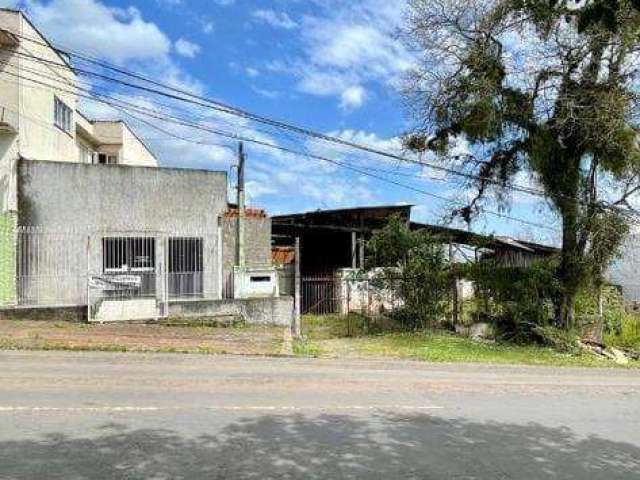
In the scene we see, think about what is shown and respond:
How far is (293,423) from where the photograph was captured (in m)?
8.48

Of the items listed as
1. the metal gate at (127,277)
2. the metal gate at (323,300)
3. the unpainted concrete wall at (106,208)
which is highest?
the unpainted concrete wall at (106,208)

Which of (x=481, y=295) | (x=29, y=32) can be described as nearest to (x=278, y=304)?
(x=481, y=295)

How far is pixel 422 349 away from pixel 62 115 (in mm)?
15095

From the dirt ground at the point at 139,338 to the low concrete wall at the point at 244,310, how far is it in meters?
0.71

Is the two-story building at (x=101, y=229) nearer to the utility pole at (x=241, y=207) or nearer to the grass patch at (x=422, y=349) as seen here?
the utility pole at (x=241, y=207)

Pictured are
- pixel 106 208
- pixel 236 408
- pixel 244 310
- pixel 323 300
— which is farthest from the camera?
pixel 323 300

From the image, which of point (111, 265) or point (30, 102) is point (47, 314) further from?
point (30, 102)

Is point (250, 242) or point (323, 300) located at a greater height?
point (250, 242)

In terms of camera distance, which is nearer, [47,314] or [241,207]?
[47,314]

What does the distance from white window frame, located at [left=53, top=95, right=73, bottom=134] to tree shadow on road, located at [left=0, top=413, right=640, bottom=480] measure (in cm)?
1941

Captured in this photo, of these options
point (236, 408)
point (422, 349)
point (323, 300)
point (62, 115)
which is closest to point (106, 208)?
point (62, 115)

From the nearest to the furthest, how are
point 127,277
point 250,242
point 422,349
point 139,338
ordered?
point 139,338 < point 422,349 < point 127,277 < point 250,242

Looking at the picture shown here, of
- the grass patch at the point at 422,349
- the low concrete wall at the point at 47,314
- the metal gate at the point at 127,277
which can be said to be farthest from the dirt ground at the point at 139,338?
the grass patch at the point at 422,349

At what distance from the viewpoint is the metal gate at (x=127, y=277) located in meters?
20.3
